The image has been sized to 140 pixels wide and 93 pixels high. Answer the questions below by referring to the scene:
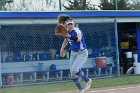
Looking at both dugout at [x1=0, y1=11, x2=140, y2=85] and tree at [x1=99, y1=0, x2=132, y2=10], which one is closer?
dugout at [x1=0, y1=11, x2=140, y2=85]

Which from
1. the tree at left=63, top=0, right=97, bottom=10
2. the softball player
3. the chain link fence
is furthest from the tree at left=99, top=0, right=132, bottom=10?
the softball player

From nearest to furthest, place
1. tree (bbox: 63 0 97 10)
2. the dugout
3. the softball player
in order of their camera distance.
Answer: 1. the softball player
2. the dugout
3. tree (bbox: 63 0 97 10)

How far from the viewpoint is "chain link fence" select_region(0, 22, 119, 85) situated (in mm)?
16484

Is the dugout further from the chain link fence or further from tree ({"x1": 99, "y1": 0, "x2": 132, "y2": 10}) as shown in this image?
tree ({"x1": 99, "y1": 0, "x2": 132, "y2": 10})

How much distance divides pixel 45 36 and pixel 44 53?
703 mm

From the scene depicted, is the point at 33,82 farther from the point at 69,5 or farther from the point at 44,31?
the point at 69,5

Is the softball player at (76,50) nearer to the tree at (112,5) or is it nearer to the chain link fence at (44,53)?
the chain link fence at (44,53)

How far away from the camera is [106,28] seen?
18516 mm

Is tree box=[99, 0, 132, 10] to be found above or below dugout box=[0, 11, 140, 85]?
above

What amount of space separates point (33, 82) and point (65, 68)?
1.89 metres

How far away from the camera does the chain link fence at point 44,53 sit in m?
16.5

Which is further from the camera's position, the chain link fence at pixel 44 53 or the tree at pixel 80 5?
the tree at pixel 80 5

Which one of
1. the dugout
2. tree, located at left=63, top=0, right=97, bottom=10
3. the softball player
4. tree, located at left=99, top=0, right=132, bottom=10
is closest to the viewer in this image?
the softball player

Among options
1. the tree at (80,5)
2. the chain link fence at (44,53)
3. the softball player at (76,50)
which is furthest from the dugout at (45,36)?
the softball player at (76,50)
